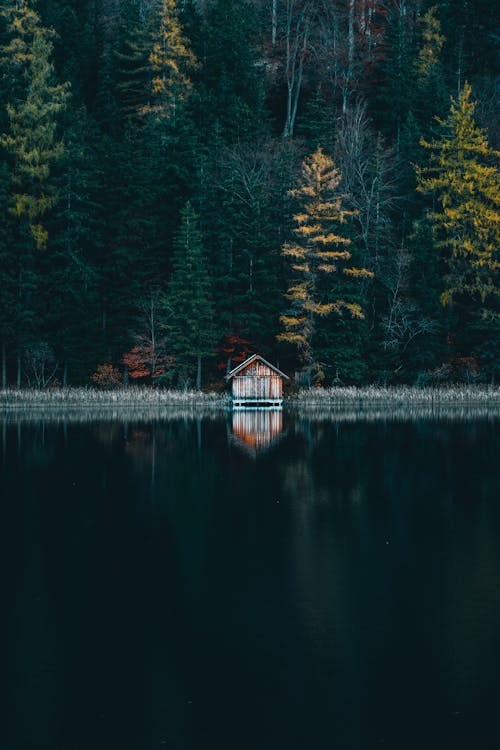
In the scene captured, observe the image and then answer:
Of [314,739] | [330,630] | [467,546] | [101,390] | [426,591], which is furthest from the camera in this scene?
[101,390]

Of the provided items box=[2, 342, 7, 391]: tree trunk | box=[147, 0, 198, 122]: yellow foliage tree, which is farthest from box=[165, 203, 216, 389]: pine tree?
box=[147, 0, 198, 122]: yellow foliage tree

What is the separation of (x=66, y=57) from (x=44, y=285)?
24.1 metres

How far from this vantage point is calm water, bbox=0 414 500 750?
10812 millimetres

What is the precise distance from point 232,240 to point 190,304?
500 centimetres

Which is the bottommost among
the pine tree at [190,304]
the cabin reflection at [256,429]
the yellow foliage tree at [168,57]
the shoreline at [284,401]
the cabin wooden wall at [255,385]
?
the cabin reflection at [256,429]

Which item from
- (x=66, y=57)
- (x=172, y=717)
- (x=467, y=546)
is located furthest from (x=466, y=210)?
(x=172, y=717)

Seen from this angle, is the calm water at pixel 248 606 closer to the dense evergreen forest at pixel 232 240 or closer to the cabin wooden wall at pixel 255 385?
the cabin wooden wall at pixel 255 385

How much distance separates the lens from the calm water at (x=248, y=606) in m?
10.8

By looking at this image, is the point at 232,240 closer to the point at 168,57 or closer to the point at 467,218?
the point at 467,218

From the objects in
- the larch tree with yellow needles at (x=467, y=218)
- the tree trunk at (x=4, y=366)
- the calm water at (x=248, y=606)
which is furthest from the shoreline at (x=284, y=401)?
the calm water at (x=248, y=606)

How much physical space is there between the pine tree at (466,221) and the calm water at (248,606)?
2630 centimetres

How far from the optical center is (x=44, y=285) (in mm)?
54094

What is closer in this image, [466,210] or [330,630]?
[330,630]

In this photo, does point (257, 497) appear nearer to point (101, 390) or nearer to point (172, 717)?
point (172, 717)
